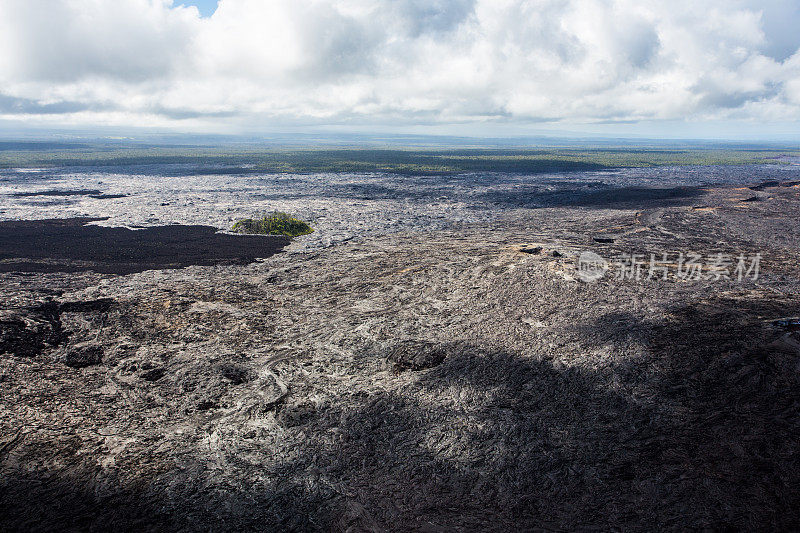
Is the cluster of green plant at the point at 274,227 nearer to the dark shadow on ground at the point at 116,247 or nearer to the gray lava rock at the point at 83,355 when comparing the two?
the dark shadow on ground at the point at 116,247

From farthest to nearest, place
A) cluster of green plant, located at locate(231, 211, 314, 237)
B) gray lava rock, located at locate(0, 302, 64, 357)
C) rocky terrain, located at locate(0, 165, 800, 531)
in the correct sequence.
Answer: cluster of green plant, located at locate(231, 211, 314, 237), gray lava rock, located at locate(0, 302, 64, 357), rocky terrain, located at locate(0, 165, 800, 531)

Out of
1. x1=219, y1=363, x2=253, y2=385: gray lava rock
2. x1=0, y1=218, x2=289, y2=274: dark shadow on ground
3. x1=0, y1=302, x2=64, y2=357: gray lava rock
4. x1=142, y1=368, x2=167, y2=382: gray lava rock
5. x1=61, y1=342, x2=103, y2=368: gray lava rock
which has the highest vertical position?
x1=0, y1=218, x2=289, y2=274: dark shadow on ground

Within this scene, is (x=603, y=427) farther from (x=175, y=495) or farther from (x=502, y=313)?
(x=175, y=495)

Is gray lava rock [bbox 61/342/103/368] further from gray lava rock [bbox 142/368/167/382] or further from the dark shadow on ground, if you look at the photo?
the dark shadow on ground

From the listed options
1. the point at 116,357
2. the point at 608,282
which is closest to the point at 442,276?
the point at 608,282

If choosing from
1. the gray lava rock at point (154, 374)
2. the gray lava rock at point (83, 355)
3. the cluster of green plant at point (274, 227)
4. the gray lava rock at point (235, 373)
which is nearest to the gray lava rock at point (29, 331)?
the gray lava rock at point (83, 355)

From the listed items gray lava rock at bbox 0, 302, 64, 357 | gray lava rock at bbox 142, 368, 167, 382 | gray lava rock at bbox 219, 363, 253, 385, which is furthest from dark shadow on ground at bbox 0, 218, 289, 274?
gray lava rock at bbox 219, 363, 253, 385

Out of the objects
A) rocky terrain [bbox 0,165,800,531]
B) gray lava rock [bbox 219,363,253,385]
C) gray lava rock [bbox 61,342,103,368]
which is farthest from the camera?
gray lava rock [bbox 61,342,103,368]
